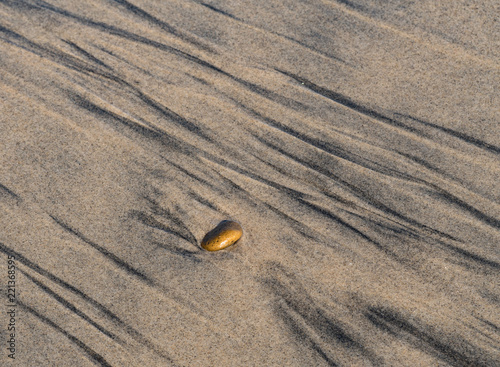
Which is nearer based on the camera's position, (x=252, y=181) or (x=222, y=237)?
(x=222, y=237)

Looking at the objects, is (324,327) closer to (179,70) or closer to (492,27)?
(179,70)

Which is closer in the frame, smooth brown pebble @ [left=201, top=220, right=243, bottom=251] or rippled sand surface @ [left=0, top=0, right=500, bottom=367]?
rippled sand surface @ [left=0, top=0, right=500, bottom=367]

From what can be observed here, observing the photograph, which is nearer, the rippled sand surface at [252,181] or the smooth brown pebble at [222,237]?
the rippled sand surface at [252,181]

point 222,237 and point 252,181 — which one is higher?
point 252,181
